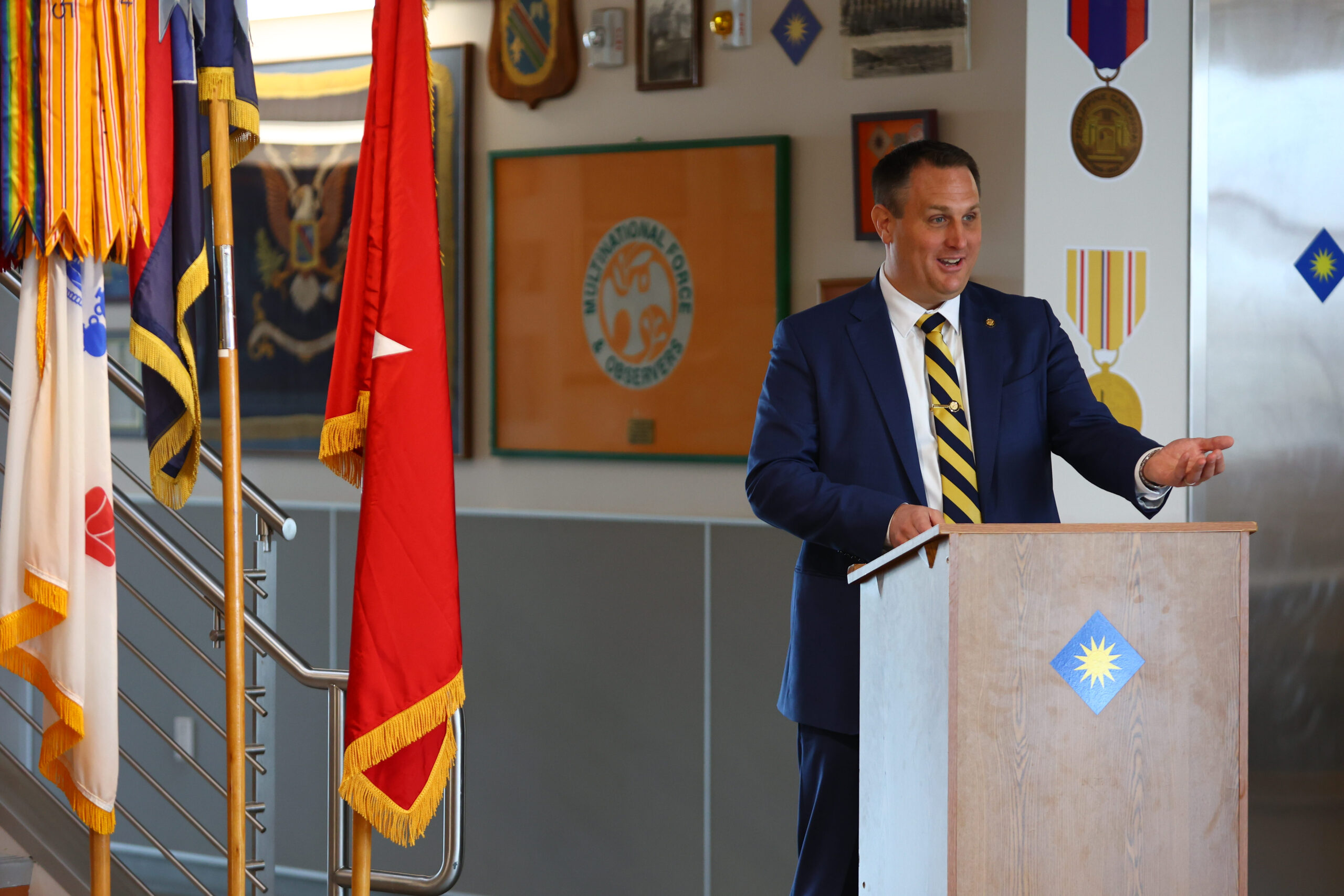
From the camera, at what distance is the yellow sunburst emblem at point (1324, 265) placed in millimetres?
2877

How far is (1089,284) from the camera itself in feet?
8.91

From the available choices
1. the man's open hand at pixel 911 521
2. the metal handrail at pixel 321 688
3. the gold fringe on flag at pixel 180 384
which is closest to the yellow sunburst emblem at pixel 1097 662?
the man's open hand at pixel 911 521

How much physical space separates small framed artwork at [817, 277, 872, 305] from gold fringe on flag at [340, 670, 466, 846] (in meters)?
1.82

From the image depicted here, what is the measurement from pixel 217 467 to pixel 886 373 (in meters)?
1.38

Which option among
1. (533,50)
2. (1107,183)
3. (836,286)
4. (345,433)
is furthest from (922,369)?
(533,50)

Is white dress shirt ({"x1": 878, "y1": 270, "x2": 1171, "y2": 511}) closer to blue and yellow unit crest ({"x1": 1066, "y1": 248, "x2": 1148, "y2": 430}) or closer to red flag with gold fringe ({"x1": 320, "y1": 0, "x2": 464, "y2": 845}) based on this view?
blue and yellow unit crest ({"x1": 1066, "y1": 248, "x2": 1148, "y2": 430})

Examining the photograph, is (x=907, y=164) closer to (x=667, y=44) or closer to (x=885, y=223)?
(x=885, y=223)

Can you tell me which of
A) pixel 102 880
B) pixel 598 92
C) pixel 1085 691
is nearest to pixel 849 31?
pixel 598 92

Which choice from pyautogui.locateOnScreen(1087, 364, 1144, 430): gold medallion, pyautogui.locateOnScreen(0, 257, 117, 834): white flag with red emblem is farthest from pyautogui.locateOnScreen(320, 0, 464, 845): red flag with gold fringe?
pyautogui.locateOnScreen(1087, 364, 1144, 430): gold medallion

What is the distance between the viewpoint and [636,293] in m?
3.76

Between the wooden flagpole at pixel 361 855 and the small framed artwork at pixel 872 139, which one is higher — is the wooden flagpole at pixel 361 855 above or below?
below

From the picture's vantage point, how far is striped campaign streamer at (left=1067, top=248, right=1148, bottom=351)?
2717mm

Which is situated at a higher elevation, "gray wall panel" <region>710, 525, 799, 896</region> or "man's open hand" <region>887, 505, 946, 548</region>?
"man's open hand" <region>887, 505, 946, 548</region>

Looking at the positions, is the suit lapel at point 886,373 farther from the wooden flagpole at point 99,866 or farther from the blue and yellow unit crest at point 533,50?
the blue and yellow unit crest at point 533,50
